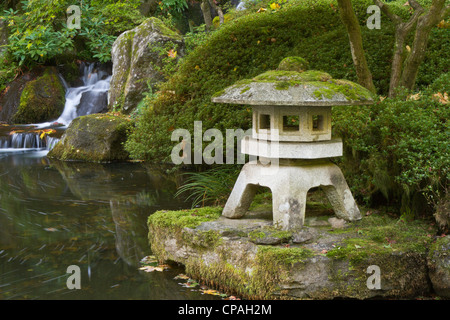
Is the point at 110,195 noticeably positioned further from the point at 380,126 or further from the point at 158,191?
the point at 380,126

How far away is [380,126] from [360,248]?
198 cm

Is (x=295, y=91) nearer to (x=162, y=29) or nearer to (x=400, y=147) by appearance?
(x=400, y=147)

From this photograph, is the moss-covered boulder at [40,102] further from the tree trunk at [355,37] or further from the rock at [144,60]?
the tree trunk at [355,37]

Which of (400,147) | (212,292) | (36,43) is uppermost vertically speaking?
(36,43)

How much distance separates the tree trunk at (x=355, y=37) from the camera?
8.17 m

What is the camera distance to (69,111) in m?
17.5

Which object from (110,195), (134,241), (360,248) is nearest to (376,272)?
(360,248)

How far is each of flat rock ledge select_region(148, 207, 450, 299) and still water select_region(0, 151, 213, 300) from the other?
416 mm

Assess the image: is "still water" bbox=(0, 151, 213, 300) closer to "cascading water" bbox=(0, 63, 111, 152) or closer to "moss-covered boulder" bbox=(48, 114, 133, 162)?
"moss-covered boulder" bbox=(48, 114, 133, 162)

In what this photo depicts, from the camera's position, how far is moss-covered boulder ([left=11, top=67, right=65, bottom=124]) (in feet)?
57.1

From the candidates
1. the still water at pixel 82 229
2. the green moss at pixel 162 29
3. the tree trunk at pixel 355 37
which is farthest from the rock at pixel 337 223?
the green moss at pixel 162 29

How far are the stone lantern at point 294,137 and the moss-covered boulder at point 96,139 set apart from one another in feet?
25.6

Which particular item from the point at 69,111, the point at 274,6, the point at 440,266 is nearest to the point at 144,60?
the point at 69,111

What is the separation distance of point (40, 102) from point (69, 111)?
100 centimetres
